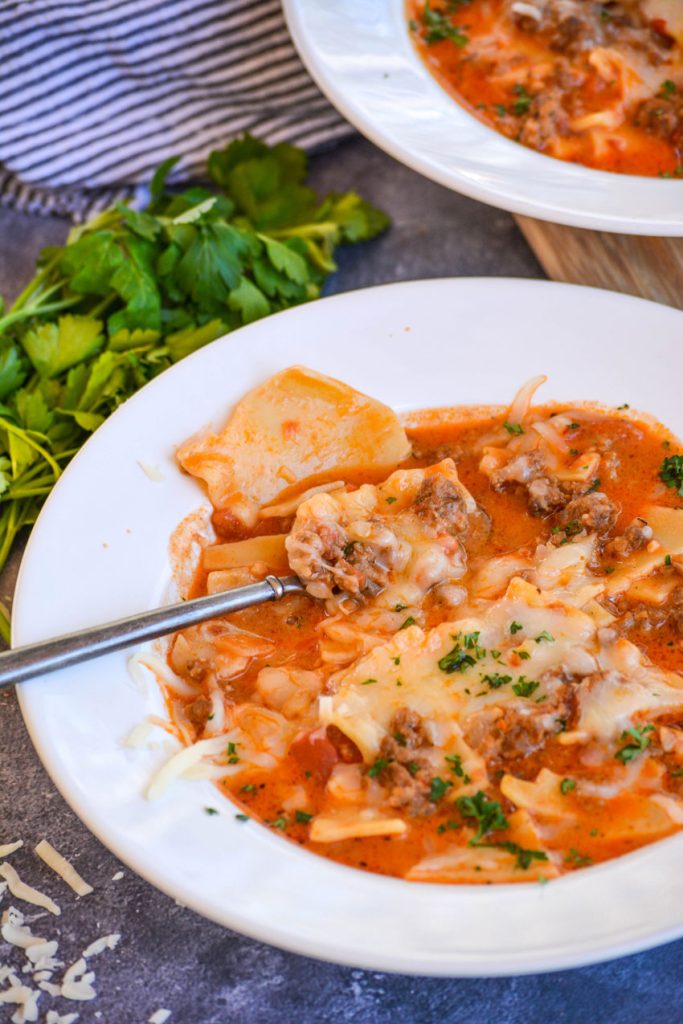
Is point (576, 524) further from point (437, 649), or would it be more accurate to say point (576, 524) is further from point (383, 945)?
point (383, 945)

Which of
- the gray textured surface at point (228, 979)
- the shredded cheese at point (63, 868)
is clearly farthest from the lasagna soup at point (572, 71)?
the shredded cheese at point (63, 868)

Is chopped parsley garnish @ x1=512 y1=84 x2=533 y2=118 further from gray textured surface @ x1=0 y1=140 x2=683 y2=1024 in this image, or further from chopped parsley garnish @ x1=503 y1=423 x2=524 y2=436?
gray textured surface @ x1=0 y1=140 x2=683 y2=1024

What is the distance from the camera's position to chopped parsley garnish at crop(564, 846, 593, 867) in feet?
10.9

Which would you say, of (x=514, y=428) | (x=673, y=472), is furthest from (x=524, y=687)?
(x=514, y=428)

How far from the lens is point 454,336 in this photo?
4.85 m

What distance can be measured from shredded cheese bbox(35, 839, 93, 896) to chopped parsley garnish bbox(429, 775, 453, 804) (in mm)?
1273

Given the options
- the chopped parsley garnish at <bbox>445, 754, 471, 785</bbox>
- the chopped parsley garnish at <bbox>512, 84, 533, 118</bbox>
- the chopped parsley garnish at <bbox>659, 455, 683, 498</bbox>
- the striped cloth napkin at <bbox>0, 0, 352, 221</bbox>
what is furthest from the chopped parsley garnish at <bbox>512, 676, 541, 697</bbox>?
the striped cloth napkin at <bbox>0, 0, 352, 221</bbox>

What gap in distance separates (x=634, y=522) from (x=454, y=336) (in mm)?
1162

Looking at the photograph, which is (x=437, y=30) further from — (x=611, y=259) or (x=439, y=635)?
(x=439, y=635)

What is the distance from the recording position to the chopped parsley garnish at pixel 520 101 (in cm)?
538

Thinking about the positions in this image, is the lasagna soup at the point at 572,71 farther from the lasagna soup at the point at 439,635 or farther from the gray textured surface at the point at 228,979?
the gray textured surface at the point at 228,979

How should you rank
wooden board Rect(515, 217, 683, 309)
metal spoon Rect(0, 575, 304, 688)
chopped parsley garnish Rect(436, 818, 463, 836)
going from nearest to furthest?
chopped parsley garnish Rect(436, 818, 463, 836), metal spoon Rect(0, 575, 304, 688), wooden board Rect(515, 217, 683, 309)

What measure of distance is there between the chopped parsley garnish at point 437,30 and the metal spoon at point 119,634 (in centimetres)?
304

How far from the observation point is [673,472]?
14.5 ft
